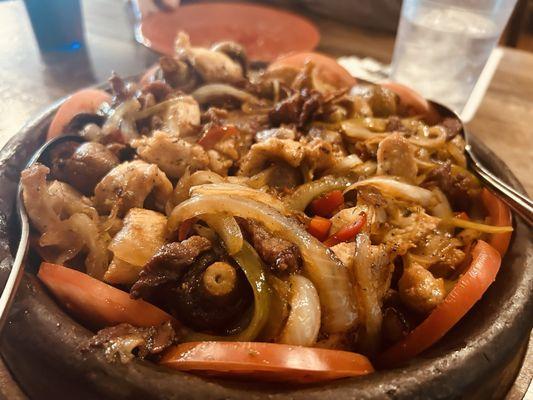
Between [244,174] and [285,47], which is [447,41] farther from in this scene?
[244,174]

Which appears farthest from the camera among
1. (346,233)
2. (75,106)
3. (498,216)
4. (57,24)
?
(57,24)

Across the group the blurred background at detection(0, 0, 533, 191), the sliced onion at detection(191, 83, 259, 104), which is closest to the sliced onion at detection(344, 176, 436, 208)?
the sliced onion at detection(191, 83, 259, 104)

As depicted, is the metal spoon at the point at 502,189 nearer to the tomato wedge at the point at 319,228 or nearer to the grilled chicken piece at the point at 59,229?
the tomato wedge at the point at 319,228

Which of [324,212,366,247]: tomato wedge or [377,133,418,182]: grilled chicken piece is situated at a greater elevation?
[377,133,418,182]: grilled chicken piece

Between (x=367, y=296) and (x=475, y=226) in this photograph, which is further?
(x=475, y=226)

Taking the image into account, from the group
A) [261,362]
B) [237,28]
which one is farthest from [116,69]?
[261,362]

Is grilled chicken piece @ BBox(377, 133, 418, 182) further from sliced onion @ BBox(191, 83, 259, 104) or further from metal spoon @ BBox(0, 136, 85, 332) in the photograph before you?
metal spoon @ BBox(0, 136, 85, 332)

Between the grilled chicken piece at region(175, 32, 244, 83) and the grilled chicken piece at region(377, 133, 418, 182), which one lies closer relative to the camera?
the grilled chicken piece at region(377, 133, 418, 182)

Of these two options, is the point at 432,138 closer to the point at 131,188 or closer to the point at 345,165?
the point at 345,165
